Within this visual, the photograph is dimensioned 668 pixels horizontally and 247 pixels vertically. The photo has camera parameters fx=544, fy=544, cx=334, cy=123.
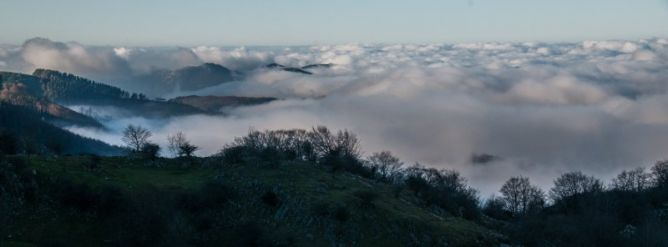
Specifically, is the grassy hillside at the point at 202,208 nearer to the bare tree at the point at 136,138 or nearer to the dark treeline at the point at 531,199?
the dark treeline at the point at 531,199

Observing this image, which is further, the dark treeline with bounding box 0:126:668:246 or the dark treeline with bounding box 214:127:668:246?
the dark treeline with bounding box 214:127:668:246

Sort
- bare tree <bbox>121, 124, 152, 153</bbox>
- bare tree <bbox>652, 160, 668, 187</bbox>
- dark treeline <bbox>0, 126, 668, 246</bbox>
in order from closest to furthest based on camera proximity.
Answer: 1. dark treeline <bbox>0, 126, 668, 246</bbox>
2. bare tree <bbox>121, 124, 152, 153</bbox>
3. bare tree <bbox>652, 160, 668, 187</bbox>

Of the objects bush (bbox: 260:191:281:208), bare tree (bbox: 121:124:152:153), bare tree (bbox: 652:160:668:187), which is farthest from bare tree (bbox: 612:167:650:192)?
bare tree (bbox: 121:124:152:153)

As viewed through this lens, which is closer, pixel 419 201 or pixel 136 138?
pixel 419 201

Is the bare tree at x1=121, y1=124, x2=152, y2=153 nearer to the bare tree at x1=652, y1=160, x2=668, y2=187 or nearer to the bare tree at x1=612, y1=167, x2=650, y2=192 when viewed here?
the bare tree at x1=612, y1=167, x2=650, y2=192

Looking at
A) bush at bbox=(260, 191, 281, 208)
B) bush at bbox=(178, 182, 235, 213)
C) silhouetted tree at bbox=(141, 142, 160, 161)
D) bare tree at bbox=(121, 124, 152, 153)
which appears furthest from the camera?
bare tree at bbox=(121, 124, 152, 153)

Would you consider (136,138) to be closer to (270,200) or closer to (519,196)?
(270,200)

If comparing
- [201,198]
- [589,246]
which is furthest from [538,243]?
[201,198]

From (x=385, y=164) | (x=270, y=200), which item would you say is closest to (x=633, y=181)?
(x=385, y=164)

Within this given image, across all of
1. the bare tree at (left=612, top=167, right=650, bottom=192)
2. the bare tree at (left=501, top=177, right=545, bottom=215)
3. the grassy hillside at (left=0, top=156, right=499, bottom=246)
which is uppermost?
the bare tree at (left=612, top=167, right=650, bottom=192)

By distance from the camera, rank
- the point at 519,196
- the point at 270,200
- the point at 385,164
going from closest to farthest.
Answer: the point at 270,200 → the point at 519,196 → the point at 385,164
